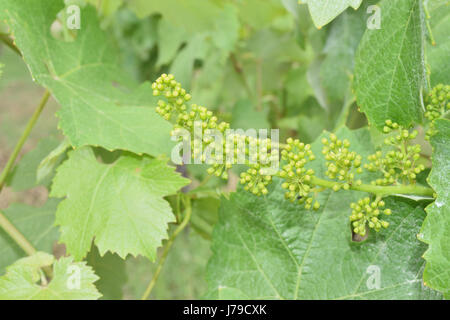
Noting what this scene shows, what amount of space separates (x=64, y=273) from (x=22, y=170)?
1.45ft

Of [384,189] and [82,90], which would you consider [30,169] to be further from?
[384,189]

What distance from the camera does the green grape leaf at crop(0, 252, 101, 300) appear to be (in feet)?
2.52

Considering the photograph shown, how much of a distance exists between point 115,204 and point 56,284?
6.4 inches

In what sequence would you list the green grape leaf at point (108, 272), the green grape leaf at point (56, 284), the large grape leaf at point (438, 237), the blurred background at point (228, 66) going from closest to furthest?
the large grape leaf at point (438, 237)
the green grape leaf at point (56, 284)
the green grape leaf at point (108, 272)
the blurred background at point (228, 66)

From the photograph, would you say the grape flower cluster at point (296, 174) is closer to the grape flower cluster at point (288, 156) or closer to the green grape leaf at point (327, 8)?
the grape flower cluster at point (288, 156)

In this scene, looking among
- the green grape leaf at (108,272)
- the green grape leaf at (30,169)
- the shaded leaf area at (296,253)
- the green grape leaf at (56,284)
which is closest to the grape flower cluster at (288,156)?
the shaded leaf area at (296,253)

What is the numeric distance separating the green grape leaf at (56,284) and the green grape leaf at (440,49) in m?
0.67

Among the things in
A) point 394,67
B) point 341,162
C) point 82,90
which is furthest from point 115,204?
point 394,67

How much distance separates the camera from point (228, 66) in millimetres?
1807

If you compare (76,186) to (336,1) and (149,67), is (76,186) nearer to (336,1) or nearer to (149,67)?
(336,1)

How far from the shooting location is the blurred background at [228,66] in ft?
3.65

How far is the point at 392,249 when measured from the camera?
770 millimetres

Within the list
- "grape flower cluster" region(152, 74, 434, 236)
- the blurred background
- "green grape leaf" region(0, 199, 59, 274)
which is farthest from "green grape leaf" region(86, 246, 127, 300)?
"grape flower cluster" region(152, 74, 434, 236)
